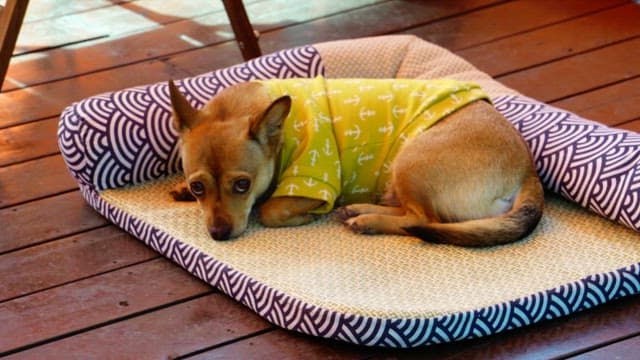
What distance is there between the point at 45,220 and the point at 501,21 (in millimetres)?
1678

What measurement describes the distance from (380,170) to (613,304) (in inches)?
23.9

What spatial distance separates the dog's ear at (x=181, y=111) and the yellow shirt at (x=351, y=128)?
0.21m

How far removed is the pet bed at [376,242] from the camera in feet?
7.85

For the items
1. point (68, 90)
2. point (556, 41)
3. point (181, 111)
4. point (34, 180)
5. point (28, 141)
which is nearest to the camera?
point (181, 111)

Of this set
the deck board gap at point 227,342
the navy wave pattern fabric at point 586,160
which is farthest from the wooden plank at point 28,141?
the navy wave pattern fabric at point 586,160

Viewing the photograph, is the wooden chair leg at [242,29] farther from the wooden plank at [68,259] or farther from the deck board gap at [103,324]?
the deck board gap at [103,324]

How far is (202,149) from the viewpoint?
2.62 meters

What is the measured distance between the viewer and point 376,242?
2.64 meters

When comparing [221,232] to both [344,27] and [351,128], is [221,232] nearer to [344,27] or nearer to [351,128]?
[351,128]

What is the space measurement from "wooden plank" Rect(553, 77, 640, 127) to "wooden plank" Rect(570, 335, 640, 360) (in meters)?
0.94

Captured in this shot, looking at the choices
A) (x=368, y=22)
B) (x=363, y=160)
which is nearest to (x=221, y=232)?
(x=363, y=160)

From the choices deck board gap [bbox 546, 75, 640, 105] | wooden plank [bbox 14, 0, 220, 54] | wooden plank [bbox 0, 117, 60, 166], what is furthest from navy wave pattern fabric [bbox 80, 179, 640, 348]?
wooden plank [bbox 14, 0, 220, 54]

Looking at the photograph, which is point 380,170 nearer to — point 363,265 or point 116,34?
point 363,265

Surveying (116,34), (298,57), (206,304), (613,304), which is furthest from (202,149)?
(116,34)
